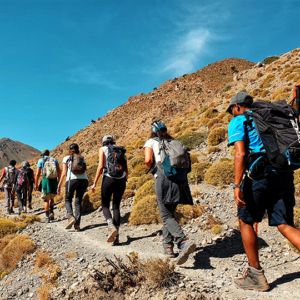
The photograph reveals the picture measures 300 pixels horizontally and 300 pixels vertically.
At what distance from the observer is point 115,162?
5102mm

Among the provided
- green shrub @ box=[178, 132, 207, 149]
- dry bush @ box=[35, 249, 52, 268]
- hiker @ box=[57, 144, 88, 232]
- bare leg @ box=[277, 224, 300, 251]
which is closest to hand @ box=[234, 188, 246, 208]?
bare leg @ box=[277, 224, 300, 251]

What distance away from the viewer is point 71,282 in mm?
4008

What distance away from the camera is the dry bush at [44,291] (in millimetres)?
3778

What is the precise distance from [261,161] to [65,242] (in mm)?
4854

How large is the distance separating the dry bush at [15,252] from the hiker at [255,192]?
4517 mm

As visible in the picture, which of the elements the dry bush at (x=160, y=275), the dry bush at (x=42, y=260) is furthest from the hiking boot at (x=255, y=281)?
the dry bush at (x=42, y=260)

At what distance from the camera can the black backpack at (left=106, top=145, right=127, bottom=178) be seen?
16.6 ft

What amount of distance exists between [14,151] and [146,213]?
16470cm

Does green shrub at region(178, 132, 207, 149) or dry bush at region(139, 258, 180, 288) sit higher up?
green shrub at region(178, 132, 207, 149)

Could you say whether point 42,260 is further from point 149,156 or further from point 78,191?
point 149,156

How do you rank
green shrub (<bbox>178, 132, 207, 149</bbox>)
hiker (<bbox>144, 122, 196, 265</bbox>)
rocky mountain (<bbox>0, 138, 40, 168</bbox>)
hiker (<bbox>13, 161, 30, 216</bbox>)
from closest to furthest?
hiker (<bbox>144, 122, 196, 265</bbox>)
hiker (<bbox>13, 161, 30, 216</bbox>)
green shrub (<bbox>178, 132, 207, 149</bbox>)
rocky mountain (<bbox>0, 138, 40, 168</bbox>)

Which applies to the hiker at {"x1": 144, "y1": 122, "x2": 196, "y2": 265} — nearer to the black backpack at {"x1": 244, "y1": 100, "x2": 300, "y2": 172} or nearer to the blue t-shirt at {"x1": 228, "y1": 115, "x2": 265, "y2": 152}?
the blue t-shirt at {"x1": 228, "y1": 115, "x2": 265, "y2": 152}

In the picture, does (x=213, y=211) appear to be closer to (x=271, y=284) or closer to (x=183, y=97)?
(x=271, y=284)

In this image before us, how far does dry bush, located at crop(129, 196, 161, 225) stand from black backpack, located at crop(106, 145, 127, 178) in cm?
205
